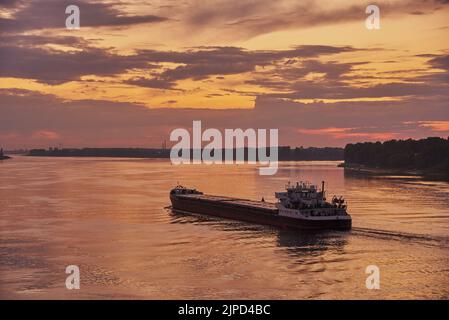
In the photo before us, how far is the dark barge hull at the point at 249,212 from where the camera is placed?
6994cm

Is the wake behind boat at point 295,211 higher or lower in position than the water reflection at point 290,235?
higher

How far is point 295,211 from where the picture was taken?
240 ft

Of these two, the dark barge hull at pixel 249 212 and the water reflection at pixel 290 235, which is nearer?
the water reflection at pixel 290 235

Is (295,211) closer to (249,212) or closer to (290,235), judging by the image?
(290,235)

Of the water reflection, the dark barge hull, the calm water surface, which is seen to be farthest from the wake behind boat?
the calm water surface

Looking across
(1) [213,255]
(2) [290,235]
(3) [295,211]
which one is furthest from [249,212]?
(1) [213,255]

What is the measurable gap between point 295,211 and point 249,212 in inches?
405

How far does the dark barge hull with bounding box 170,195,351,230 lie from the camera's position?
229 feet

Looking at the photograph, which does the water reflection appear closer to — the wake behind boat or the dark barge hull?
the dark barge hull

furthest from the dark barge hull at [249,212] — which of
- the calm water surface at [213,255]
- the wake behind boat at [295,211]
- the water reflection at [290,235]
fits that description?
the calm water surface at [213,255]

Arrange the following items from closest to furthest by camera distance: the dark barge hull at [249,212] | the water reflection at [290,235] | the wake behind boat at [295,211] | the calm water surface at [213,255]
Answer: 1. the calm water surface at [213,255]
2. the water reflection at [290,235]
3. the dark barge hull at [249,212]
4. the wake behind boat at [295,211]

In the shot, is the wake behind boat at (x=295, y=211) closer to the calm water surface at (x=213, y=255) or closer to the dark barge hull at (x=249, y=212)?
the dark barge hull at (x=249, y=212)
